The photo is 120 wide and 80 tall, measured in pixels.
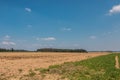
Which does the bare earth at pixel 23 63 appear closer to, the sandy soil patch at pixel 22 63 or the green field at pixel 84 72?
the sandy soil patch at pixel 22 63

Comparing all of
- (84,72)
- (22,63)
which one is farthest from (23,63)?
(84,72)

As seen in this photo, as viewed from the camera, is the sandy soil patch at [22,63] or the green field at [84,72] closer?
the green field at [84,72]

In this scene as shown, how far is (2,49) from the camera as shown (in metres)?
123

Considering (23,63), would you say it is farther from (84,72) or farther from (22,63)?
(84,72)

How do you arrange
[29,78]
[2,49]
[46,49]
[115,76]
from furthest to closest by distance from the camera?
[46,49] → [2,49] → [115,76] → [29,78]

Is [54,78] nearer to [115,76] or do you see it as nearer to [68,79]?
[68,79]

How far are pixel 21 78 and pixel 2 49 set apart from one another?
109 meters

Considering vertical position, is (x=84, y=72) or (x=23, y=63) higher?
(x=23, y=63)

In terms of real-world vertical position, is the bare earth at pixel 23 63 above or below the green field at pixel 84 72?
above

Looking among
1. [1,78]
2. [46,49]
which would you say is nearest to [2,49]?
[46,49]

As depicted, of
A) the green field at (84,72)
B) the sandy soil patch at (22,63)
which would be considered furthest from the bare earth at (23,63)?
the green field at (84,72)

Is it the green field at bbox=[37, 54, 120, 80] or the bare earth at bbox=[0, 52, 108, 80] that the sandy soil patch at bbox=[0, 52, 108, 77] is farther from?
the green field at bbox=[37, 54, 120, 80]

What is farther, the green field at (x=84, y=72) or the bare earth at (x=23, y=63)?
the bare earth at (x=23, y=63)

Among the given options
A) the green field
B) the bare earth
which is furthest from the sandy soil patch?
the green field
